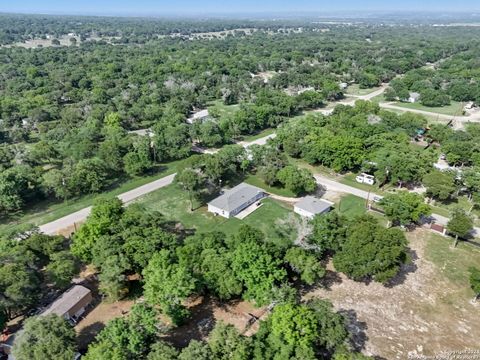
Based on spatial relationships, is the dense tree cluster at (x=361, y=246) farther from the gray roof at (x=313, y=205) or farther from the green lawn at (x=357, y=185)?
the green lawn at (x=357, y=185)

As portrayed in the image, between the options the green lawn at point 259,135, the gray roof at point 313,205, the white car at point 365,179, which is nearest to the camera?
the gray roof at point 313,205

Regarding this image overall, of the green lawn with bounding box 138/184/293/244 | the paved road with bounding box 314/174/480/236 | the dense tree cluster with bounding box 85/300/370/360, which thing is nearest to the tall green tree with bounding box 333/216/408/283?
the dense tree cluster with bounding box 85/300/370/360

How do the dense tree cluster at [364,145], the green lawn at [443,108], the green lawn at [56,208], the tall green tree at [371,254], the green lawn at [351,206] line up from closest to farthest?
the tall green tree at [371,254]
the green lawn at [56,208]
the green lawn at [351,206]
the dense tree cluster at [364,145]
the green lawn at [443,108]

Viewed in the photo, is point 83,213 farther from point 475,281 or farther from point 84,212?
point 475,281

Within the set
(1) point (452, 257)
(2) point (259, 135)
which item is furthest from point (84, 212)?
(1) point (452, 257)

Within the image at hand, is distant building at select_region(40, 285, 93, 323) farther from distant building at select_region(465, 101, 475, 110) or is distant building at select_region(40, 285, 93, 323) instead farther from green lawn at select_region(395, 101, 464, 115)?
distant building at select_region(465, 101, 475, 110)

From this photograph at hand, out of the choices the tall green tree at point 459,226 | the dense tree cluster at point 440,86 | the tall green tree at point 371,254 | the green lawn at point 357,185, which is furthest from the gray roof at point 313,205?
the dense tree cluster at point 440,86

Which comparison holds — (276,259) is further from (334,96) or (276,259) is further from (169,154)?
(334,96)

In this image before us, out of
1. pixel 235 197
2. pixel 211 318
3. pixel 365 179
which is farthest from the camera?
pixel 365 179
